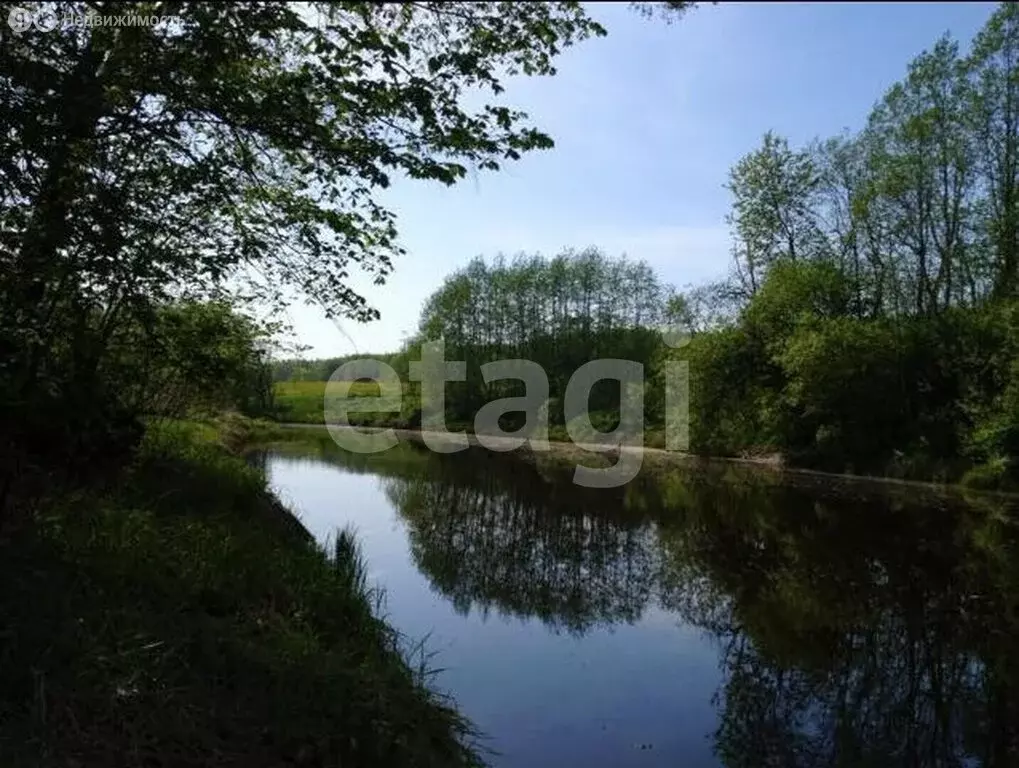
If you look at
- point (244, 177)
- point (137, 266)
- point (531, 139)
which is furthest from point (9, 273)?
point (531, 139)

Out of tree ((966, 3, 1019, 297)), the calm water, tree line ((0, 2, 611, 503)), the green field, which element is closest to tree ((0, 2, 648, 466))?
tree line ((0, 2, 611, 503))

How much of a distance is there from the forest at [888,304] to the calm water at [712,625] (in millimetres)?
7538

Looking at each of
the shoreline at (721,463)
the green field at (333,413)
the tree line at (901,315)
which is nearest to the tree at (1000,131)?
the tree line at (901,315)

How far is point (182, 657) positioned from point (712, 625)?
6.97 metres

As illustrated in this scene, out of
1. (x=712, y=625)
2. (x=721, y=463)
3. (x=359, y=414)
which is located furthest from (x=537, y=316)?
(x=712, y=625)

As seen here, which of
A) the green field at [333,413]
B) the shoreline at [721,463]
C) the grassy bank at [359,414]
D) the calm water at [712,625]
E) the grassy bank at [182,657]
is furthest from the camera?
the green field at [333,413]

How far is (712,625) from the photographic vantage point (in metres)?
9.74

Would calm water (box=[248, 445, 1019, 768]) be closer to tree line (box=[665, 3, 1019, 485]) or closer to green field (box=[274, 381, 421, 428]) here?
tree line (box=[665, 3, 1019, 485])

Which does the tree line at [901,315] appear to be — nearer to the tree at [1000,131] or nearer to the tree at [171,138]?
the tree at [1000,131]

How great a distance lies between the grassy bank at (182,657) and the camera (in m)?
3.74

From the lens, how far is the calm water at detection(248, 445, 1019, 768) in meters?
6.54

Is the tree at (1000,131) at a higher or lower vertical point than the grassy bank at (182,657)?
higher

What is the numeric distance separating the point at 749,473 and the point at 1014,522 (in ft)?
38.2

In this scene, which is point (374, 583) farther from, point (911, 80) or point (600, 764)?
point (911, 80)
